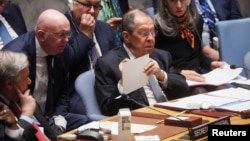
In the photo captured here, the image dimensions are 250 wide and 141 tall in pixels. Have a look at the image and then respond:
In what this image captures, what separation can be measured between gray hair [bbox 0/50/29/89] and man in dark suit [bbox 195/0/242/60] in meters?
2.16

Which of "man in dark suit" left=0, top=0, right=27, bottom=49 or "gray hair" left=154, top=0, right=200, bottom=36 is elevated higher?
"man in dark suit" left=0, top=0, right=27, bottom=49

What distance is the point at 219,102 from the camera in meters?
3.03

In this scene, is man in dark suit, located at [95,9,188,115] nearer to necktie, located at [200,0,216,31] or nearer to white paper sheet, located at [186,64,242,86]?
white paper sheet, located at [186,64,242,86]

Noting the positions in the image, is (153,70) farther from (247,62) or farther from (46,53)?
(247,62)

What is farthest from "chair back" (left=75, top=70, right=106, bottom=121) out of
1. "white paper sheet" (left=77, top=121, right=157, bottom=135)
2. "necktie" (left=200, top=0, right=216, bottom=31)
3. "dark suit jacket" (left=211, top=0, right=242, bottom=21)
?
"dark suit jacket" (left=211, top=0, right=242, bottom=21)

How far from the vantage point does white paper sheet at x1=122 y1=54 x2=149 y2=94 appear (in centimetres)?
268

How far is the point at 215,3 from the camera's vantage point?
5105 millimetres

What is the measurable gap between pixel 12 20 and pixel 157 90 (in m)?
1.28

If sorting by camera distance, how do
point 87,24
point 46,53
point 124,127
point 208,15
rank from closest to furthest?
point 124,127
point 46,53
point 87,24
point 208,15

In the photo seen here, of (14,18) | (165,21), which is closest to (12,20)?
(14,18)

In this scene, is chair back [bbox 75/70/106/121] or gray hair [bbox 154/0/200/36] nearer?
chair back [bbox 75/70/106/121]

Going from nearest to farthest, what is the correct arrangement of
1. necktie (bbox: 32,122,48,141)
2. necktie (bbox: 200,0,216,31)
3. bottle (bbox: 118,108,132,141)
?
bottle (bbox: 118,108,132,141)
necktie (bbox: 32,122,48,141)
necktie (bbox: 200,0,216,31)

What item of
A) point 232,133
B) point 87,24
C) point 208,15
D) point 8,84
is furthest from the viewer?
point 208,15

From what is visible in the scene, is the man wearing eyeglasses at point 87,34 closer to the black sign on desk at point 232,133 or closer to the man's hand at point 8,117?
the man's hand at point 8,117
